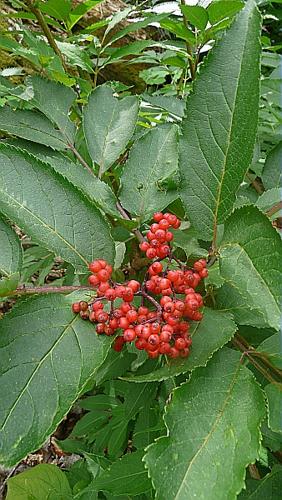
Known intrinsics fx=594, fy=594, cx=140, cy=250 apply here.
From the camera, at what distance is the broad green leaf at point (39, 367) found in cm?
60

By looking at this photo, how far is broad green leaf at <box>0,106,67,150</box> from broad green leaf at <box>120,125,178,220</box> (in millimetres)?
164

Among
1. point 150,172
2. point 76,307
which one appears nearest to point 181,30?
point 150,172

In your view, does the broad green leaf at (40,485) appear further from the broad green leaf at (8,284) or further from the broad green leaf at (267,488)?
the broad green leaf at (8,284)

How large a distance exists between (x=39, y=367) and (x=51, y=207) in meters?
0.20

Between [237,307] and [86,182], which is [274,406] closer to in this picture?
[237,307]

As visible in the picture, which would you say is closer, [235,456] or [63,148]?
[235,456]

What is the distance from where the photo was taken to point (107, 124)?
3.04 ft

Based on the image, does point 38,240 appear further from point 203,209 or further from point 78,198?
point 203,209

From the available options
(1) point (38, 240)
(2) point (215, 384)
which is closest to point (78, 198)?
(1) point (38, 240)

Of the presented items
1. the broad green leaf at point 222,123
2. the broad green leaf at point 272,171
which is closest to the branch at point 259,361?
the broad green leaf at point 222,123

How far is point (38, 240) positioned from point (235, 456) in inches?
13.0

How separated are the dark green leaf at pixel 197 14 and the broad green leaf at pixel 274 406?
718 mm

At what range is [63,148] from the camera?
956 mm

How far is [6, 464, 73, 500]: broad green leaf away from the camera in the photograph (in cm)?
135
